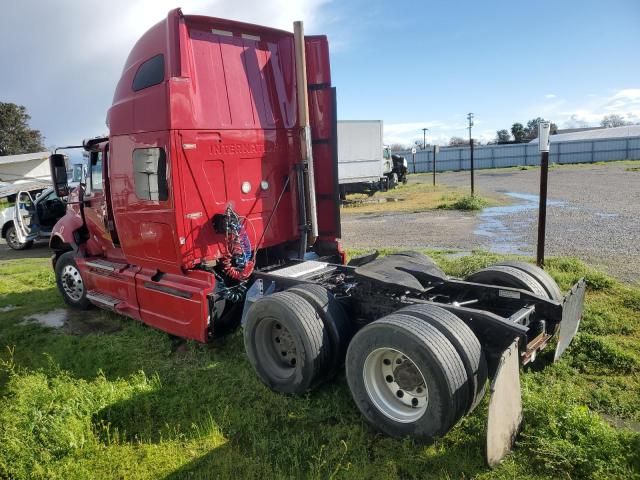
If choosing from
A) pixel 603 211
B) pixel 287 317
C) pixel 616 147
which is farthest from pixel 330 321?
pixel 616 147

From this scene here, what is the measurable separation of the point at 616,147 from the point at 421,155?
19.5 metres

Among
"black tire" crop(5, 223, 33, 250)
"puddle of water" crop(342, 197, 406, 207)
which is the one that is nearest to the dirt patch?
"black tire" crop(5, 223, 33, 250)

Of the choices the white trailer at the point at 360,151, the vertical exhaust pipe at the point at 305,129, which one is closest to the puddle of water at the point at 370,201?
the white trailer at the point at 360,151

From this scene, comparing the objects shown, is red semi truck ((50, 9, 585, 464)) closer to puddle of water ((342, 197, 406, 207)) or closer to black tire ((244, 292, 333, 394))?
black tire ((244, 292, 333, 394))

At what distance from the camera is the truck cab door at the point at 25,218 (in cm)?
1365

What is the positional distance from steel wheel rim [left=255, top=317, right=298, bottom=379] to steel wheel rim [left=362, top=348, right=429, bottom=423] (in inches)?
36.6

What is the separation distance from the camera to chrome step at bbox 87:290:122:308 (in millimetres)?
6121

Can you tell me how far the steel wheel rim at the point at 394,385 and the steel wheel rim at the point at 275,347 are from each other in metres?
0.93

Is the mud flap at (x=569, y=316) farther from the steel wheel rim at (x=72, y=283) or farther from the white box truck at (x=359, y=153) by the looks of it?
the white box truck at (x=359, y=153)

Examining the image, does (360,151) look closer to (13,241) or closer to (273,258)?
(13,241)

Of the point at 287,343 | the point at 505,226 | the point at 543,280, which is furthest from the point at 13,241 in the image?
the point at 543,280

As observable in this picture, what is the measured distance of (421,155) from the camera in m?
51.6

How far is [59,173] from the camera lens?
674 cm

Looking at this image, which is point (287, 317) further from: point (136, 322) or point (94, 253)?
point (94, 253)
